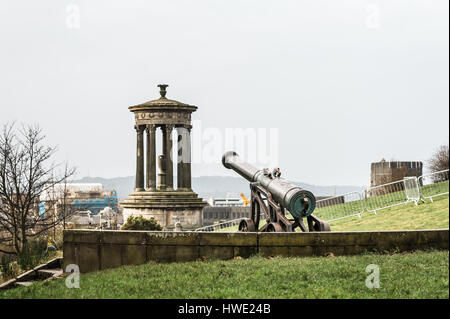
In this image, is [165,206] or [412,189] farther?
[165,206]

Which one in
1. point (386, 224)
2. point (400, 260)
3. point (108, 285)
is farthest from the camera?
point (386, 224)

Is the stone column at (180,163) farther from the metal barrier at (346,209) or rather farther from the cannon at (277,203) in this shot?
the cannon at (277,203)

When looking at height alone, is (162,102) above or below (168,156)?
above

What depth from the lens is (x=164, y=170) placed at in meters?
47.5

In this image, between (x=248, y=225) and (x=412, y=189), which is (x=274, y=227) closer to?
(x=248, y=225)

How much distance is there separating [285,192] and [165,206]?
3025 cm

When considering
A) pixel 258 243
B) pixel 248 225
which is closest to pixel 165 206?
pixel 248 225

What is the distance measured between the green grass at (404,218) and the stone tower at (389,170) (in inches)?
1058

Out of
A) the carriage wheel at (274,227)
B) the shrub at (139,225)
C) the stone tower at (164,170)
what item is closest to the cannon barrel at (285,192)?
the carriage wheel at (274,227)
